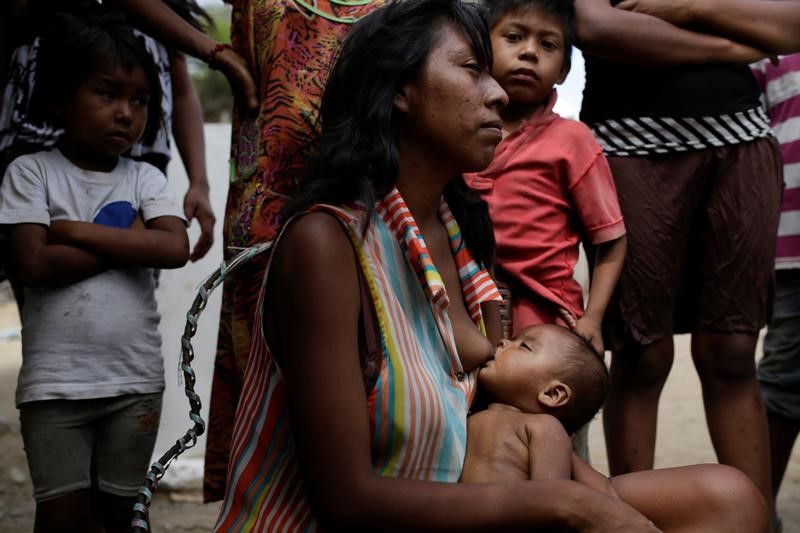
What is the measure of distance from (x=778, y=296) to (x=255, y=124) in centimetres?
220

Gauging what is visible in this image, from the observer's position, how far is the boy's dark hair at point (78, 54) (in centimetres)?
259

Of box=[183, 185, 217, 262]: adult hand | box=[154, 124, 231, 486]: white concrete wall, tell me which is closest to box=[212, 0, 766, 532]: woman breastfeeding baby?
box=[183, 185, 217, 262]: adult hand

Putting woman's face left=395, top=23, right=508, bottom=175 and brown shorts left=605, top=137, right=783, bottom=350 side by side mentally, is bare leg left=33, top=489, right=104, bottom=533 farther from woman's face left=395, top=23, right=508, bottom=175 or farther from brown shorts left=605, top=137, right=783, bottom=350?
brown shorts left=605, top=137, right=783, bottom=350

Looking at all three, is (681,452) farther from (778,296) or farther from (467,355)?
(467,355)

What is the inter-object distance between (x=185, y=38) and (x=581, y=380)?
4.86ft

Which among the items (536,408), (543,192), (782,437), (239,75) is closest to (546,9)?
(543,192)

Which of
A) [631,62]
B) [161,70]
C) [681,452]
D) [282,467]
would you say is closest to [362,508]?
[282,467]

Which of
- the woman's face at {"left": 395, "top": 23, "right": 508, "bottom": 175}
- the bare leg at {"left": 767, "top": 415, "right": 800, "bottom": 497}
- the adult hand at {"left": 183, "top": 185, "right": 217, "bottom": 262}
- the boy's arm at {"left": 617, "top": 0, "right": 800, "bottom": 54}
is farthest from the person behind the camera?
the bare leg at {"left": 767, "top": 415, "right": 800, "bottom": 497}

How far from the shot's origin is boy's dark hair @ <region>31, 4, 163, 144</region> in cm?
259

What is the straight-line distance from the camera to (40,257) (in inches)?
95.0

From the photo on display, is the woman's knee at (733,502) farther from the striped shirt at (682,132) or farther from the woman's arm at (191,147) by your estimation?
the woman's arm at (191,147)

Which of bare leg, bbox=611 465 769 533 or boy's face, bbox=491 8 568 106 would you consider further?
boy's face, bbox=491 8 568 106

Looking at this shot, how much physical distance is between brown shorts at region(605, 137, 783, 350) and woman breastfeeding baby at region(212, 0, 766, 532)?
2.53 ft

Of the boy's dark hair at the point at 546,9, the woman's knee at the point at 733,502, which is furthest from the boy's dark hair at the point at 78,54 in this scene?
the woman's knee at the point at 733,502
